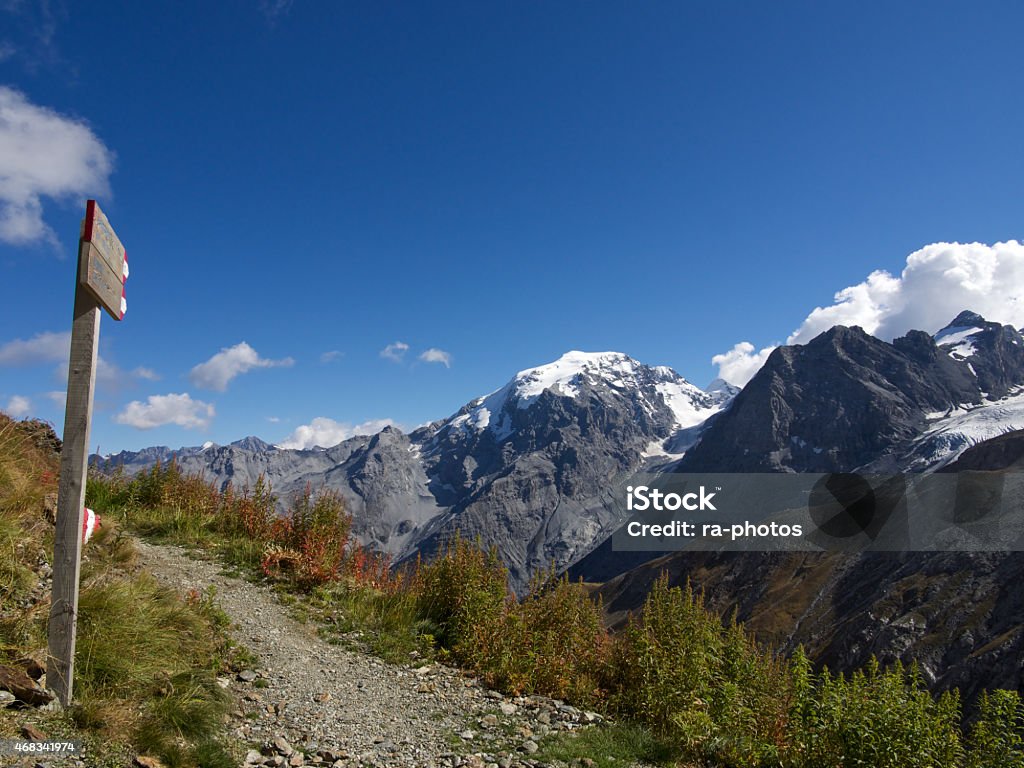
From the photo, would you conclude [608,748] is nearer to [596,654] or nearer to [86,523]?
[596,654]

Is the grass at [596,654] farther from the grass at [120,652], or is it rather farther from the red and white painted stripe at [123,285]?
the red and white painted stripe at [123,285]

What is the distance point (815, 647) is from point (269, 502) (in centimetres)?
10898

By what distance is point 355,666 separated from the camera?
916 centimetres

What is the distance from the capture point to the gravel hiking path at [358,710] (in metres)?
6.61

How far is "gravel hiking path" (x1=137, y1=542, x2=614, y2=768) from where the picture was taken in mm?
6609

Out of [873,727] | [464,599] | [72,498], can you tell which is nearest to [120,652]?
[72,498]

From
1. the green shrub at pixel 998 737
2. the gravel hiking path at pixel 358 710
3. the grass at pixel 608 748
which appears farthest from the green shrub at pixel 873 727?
the gravel hiking path at pixel 358 710

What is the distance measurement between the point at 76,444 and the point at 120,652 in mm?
2294

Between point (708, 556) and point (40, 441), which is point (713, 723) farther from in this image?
point (708, 556)

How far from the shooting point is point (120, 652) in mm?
6441

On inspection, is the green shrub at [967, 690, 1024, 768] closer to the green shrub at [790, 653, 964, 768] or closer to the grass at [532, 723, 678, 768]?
the green shrub at [790, 653, 964, 768]

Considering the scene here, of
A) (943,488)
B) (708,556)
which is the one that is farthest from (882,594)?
(708,556)

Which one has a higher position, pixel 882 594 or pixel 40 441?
pixel 40 441

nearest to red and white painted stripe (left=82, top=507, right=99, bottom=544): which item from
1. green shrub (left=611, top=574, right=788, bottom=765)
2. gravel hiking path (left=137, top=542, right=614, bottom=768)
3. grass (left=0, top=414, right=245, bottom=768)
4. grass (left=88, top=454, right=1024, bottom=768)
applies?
grass (left=0, top=414, right=245, bottom=768)
